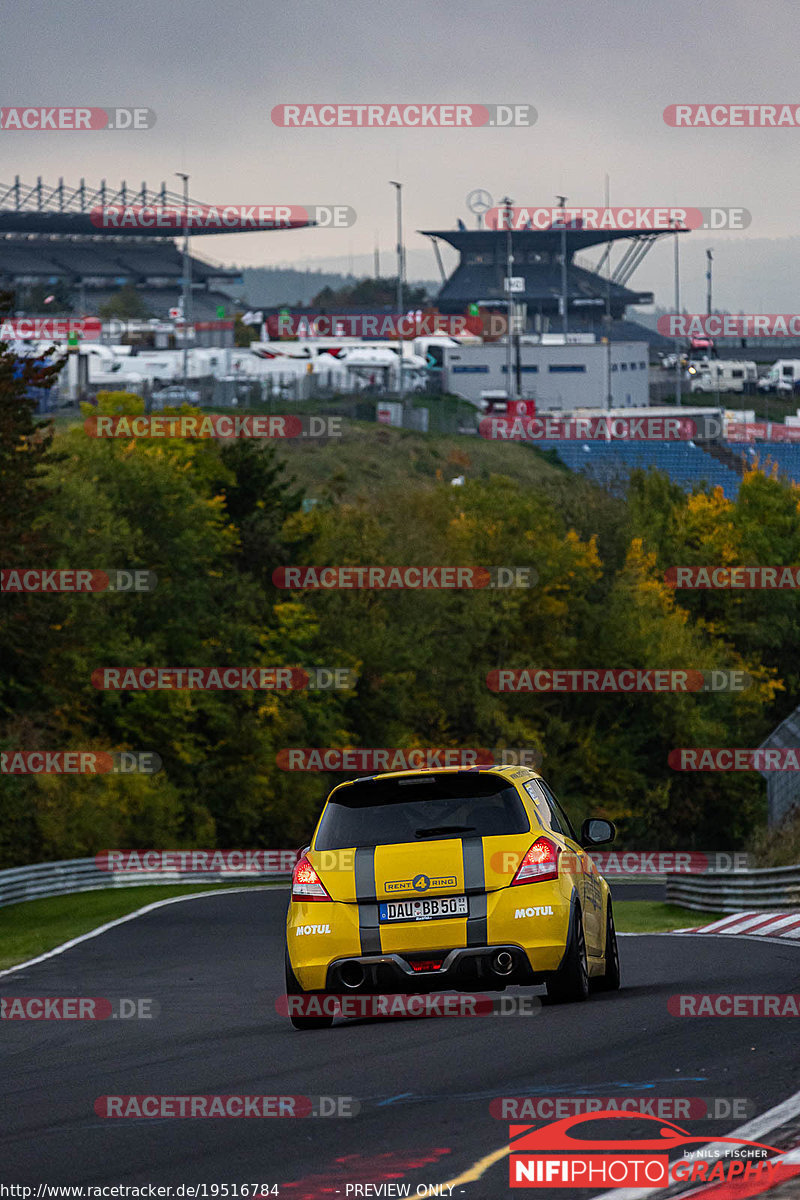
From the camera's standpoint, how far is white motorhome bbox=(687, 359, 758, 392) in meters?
140

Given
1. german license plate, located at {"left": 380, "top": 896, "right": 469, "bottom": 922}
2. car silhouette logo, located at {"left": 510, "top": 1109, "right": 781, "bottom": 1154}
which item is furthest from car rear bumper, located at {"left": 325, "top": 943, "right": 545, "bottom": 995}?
car silhouette logo, located at {"left": 510, "top": 1109, "right": 781, "bottom": 1154}

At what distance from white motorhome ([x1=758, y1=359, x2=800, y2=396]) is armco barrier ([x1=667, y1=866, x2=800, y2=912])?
115069 mm

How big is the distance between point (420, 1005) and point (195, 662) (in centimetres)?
4336

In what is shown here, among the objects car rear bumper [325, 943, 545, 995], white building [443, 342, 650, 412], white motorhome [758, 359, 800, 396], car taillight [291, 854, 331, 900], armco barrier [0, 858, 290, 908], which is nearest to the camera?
car rear bumper [325, 943, 545, 995]

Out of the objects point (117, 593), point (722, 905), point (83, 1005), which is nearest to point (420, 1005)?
point (83, 1005)

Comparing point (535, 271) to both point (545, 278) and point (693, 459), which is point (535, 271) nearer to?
point (545, 278)

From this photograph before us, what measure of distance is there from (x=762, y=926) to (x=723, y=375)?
126119 millimetres

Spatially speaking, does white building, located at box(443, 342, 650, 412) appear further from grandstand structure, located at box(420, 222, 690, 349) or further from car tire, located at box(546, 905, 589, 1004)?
car tire, located at box(546, 905, 589, 1004)

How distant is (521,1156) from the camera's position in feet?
20.2

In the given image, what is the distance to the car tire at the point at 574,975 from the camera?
9.98m

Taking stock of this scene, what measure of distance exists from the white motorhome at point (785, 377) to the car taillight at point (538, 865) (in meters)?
132

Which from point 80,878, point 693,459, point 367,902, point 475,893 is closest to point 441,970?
point 475,893

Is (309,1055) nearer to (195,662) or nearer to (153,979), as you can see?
(153,979)

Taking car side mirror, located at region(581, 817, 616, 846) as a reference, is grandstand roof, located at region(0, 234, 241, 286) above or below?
above
